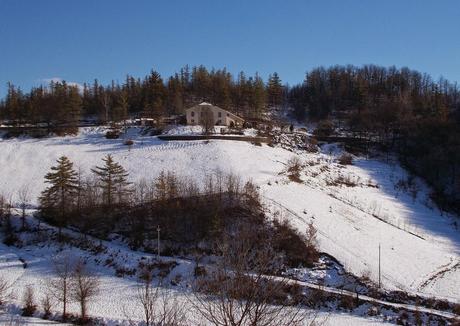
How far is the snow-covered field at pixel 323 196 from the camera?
101 feet

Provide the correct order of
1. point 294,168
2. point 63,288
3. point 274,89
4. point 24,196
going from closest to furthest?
point 63,288 < point 24,196 < point 294,168 < point 274,89

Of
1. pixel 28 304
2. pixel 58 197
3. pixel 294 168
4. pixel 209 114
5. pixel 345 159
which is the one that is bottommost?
Answer: pixel 28 304

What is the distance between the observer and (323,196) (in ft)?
137

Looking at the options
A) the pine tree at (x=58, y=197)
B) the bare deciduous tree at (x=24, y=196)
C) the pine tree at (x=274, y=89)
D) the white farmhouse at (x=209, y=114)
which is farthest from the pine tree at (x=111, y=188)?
the pine tree at (x=274, y=89)

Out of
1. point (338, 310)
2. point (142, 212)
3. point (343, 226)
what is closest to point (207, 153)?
point (142, 212)

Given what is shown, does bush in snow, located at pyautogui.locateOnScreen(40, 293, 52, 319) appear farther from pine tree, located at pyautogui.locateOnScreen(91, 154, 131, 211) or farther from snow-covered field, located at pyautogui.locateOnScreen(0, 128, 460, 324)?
pine tree, located at pyautogui.locateOnScreen(91, 154, 131, 211)

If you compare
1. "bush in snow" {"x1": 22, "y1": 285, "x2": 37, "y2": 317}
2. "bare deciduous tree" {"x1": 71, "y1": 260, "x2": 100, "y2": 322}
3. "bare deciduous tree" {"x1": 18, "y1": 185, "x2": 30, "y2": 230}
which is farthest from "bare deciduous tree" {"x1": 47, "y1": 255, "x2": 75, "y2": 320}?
"bare deciduous tree" {"x1": 18, "y1": 185, "x2": 30, "y2": 230}

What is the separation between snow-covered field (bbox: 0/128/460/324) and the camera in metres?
30.8

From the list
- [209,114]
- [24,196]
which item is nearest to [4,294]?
[24,196]

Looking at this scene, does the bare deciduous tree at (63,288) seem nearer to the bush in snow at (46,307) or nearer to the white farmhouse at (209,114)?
the bush in snow at (46,307)

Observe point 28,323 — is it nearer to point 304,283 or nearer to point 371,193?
point 304,283

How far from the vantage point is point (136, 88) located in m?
85.3

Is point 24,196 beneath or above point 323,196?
above

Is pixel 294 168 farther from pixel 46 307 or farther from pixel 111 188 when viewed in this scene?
pixel 46 307
